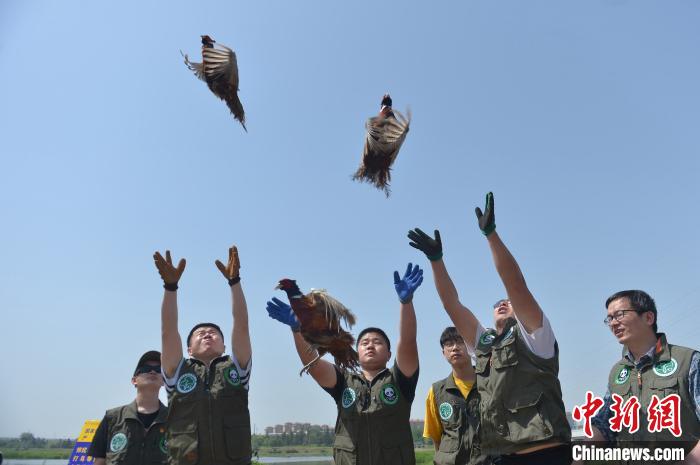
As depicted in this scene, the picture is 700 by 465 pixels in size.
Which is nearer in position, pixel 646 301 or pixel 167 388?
pixel 646 301

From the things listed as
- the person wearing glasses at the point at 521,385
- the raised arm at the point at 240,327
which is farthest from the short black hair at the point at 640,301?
the raised arm at the point at 240,327

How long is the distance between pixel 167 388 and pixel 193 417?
360 millimetres

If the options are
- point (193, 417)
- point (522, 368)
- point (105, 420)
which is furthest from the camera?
point (105, 420)

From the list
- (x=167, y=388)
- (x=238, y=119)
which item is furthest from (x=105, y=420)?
(x=238, y=119)

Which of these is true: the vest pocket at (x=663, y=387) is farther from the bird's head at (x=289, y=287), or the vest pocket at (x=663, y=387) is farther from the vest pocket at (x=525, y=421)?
the bird's head at (x=289, y=287)

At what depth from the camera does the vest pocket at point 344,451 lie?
449 cm

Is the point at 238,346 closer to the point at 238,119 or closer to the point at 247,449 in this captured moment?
the point at 247,449

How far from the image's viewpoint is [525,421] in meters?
3.46

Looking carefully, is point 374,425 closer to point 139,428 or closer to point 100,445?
point 139,428

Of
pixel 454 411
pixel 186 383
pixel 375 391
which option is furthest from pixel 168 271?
pixel 454 411

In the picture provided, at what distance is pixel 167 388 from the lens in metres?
4.75

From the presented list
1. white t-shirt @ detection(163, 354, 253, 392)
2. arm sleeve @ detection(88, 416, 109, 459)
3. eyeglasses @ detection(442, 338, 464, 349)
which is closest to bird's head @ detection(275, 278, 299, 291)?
white t-shirt @ detection(163, 354, 253, 392)

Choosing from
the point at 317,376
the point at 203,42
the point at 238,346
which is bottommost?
the point at 317,376

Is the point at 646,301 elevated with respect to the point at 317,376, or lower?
elevated
